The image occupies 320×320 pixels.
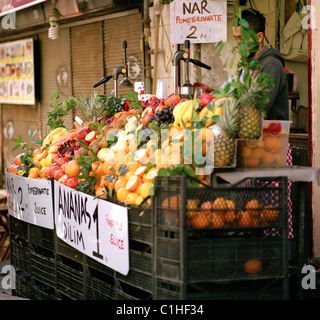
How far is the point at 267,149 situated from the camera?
3.88m

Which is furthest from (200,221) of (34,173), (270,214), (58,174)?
(34,173)

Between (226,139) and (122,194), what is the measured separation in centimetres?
72

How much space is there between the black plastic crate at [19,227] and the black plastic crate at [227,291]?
2.09m

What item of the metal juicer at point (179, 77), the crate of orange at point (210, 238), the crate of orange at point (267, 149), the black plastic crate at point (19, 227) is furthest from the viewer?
the black plastic crate at point (19, 227)

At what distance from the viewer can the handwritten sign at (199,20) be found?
7395 millimetres

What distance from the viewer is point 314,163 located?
Result: 219 inches

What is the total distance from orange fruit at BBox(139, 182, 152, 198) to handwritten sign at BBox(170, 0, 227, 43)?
13.6ft

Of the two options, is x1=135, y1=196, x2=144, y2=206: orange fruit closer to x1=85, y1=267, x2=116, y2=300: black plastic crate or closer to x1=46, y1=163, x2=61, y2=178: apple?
x1=85, y1=267, x2=116, y2=300: black plastic crate

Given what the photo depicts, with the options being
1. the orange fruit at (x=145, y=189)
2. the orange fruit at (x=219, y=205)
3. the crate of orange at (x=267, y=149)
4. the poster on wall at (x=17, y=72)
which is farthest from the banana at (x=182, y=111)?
the poster on wall at (x=17, y=72)

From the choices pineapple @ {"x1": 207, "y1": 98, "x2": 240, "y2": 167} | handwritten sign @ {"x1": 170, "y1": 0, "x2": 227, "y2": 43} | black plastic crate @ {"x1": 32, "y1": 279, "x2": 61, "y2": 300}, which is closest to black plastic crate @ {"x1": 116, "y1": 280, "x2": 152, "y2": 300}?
pineapple @ {"x1": 207, "y1": 98, "x2": 240, "y2": 167}

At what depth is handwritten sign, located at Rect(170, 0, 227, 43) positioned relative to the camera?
291 inches

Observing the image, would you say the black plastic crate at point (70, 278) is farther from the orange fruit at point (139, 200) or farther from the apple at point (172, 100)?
the apple at point (172, 100)

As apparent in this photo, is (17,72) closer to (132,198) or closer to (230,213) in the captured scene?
(132,198)
